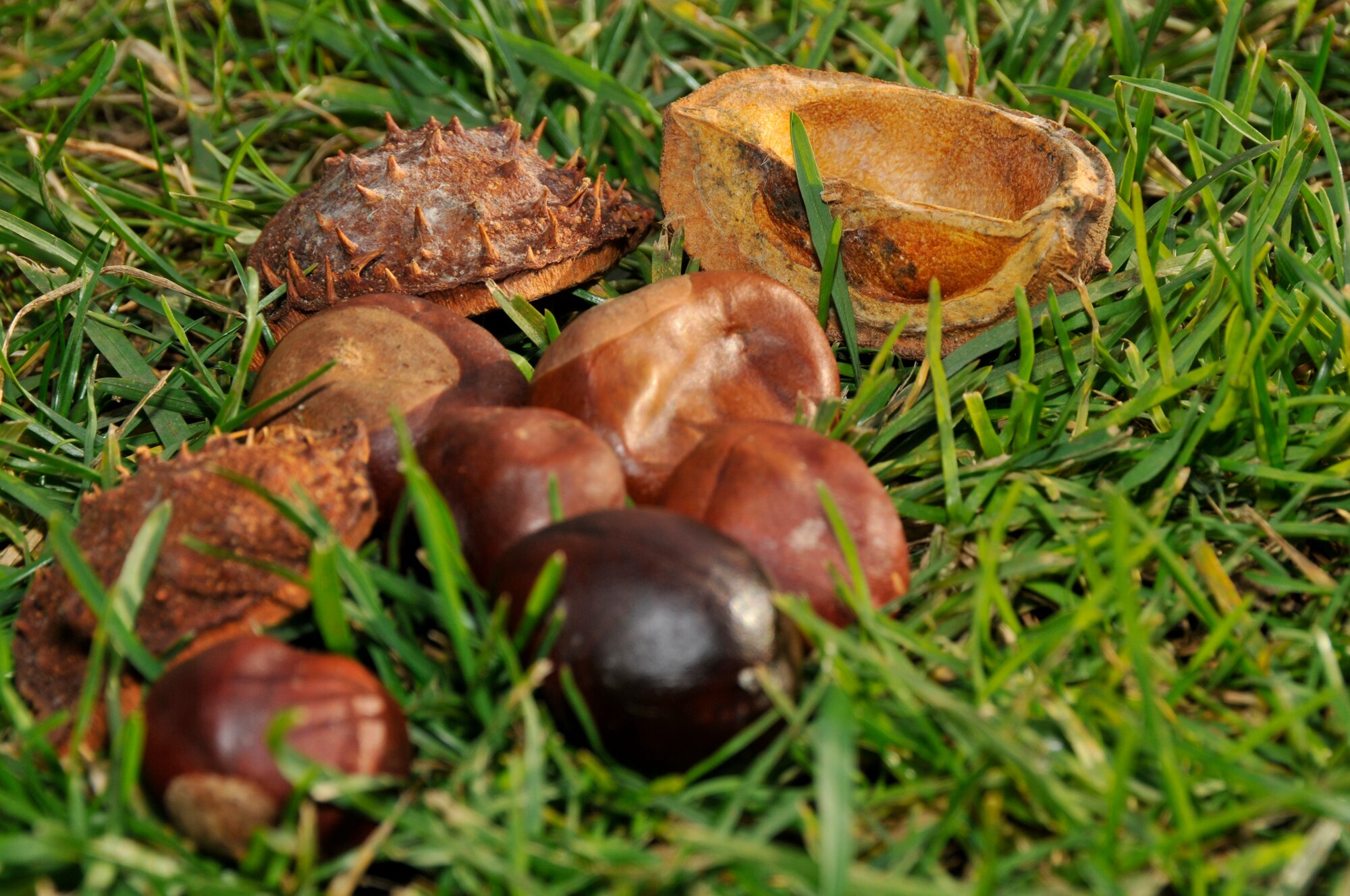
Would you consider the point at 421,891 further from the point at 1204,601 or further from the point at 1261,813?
the point at 1204,601

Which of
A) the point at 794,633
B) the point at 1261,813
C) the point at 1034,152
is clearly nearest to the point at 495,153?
the point at 1034,152

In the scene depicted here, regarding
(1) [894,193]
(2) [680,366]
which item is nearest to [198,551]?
(2) [680,366]

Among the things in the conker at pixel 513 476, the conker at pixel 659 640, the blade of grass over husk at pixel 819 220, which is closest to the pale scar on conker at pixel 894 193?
the blade of grass over husk at pixel 819 220

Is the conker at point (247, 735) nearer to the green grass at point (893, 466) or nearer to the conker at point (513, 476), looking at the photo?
the green grass at point (893, 466)

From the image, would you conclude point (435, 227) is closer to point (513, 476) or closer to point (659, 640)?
point (513, 476)

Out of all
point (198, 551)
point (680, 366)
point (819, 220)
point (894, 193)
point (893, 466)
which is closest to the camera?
point (198, 551)

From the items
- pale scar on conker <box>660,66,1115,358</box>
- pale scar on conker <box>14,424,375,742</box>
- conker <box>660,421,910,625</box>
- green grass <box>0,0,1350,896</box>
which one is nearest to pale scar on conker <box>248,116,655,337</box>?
green grass <box>0,0,1350,896</box>

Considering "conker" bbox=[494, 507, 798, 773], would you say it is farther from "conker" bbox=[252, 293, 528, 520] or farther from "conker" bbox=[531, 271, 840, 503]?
"conker" bbox=[252, 293, 528, 520]
